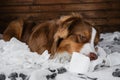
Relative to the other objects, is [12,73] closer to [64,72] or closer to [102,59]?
[64,72]

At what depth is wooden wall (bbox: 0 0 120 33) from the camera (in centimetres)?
439

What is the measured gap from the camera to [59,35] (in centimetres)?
289

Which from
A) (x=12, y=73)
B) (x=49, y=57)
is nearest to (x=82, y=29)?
(x=49, y=57)

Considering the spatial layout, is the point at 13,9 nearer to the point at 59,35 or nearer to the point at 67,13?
the point at 67,13

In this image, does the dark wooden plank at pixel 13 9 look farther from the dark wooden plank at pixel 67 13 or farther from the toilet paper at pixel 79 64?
the toilet paper at pixel 79 64

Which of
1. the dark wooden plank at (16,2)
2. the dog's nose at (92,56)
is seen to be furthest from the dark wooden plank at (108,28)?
the dog's nose at (92,56)

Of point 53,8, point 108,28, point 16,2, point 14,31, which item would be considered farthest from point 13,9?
point 108,28

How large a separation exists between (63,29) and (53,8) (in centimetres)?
154

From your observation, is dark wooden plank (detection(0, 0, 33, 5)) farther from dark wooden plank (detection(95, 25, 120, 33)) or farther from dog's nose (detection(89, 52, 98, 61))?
dog's nose (detection(89, 52, 98, 61))

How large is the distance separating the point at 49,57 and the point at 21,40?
564 millimetres

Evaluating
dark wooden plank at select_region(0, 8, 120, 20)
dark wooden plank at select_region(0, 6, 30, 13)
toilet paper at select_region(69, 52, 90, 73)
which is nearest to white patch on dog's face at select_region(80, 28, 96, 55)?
toilet paper at select_region(69, 52, 90, 73)

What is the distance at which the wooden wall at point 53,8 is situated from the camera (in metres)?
4.39

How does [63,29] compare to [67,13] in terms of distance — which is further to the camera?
[67,13]

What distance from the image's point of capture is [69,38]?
283cm
